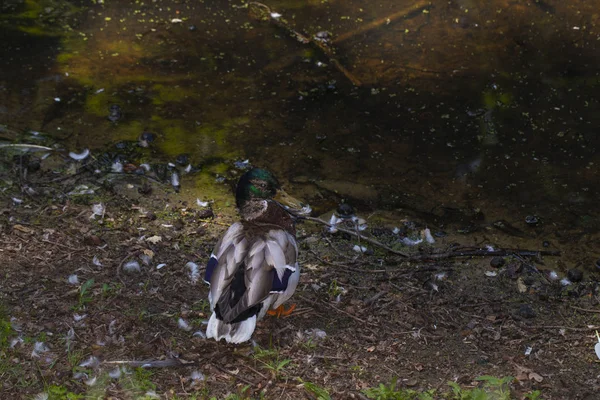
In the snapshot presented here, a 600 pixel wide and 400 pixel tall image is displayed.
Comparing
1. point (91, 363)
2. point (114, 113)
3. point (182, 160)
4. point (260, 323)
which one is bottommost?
point (114, 113)

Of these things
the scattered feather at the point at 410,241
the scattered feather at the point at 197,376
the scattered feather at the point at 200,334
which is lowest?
the scattered feather at the point at 410,241

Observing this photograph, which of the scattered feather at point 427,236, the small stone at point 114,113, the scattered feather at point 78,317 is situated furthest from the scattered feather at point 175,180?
the scattered feather at point 427,236

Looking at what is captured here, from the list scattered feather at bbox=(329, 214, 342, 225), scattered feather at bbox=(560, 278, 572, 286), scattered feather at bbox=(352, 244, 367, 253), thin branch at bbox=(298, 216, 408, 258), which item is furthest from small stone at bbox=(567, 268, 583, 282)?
scattered feather at bbox=(329, 214, 342, 225)

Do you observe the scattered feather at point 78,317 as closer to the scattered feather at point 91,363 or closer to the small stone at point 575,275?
the scattered feather at point 91,363

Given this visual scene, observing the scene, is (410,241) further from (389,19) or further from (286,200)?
(389,19)

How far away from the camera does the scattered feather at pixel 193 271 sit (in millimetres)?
4793

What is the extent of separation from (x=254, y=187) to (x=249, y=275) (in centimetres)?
89

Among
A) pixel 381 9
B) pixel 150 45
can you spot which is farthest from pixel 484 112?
pixel 150 45

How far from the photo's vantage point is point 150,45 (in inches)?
297

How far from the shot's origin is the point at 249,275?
163 inches

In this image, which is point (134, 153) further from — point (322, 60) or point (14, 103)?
point (322, 60)

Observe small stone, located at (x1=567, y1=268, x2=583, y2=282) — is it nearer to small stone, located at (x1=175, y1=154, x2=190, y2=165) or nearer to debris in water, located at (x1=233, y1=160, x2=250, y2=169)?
debris in water, located at (x1=233, y1=160, x2=250, y2=169)

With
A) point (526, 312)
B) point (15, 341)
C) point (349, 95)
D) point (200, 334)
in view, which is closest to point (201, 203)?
point (200, 334)

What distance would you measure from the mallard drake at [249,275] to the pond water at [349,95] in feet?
3.80
